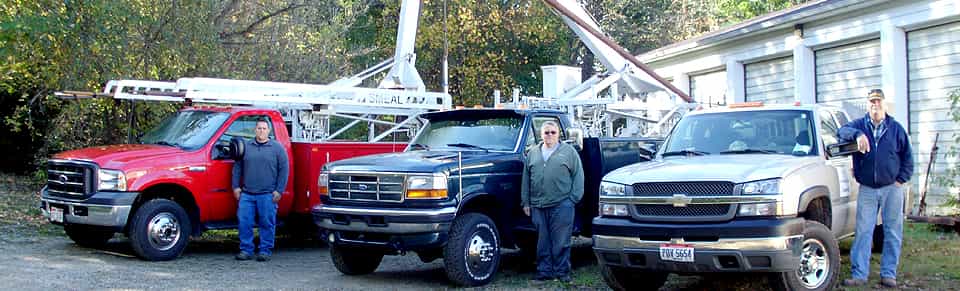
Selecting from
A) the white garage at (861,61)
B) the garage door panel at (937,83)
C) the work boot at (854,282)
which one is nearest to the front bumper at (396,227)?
the work boot at (854,282)

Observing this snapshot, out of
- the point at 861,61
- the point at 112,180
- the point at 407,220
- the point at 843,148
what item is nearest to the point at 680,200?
the point at 843,148

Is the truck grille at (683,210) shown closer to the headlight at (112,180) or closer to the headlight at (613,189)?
the headlight at (613,189)

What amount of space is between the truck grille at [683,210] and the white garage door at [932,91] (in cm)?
852

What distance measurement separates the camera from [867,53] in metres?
15.6

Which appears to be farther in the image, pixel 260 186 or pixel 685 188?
pixel 260 186

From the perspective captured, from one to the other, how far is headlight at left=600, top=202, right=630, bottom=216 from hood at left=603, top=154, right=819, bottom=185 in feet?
0.67

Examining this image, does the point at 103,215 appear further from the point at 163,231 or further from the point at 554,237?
the point at 554,237

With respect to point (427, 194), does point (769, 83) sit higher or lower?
higher

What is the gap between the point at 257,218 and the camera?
1116 cm

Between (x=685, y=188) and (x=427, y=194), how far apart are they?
2554 millimetres

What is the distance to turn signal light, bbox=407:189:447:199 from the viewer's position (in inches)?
335

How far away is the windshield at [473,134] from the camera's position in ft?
31.8

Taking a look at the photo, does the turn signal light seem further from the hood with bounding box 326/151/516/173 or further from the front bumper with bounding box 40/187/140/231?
the front bumper with bounding box 40/187/140/231

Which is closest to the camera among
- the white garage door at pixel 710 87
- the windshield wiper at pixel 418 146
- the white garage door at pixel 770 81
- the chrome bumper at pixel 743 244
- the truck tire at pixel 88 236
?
the chrome bumper at pixel 743 244
